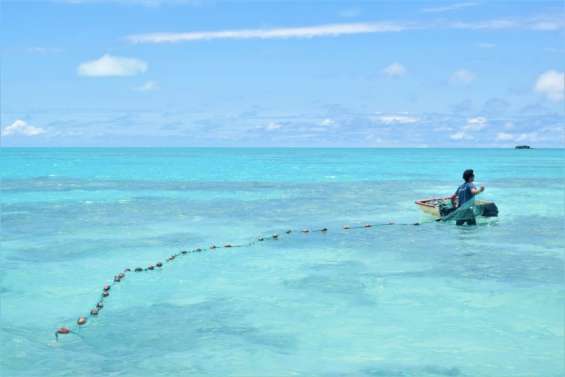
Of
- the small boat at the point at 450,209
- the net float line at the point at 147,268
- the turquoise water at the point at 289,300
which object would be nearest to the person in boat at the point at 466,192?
the small boat at the point at 450,209

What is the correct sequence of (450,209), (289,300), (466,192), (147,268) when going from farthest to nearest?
(450,209)
(466,192)
(147,268)
(289,300)

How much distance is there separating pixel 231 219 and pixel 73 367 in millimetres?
17844

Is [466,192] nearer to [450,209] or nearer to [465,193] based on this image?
[465,193]

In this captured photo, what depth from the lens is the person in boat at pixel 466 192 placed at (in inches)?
830

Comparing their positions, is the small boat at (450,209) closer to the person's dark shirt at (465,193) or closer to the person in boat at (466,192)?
the person in boat at (466,192)

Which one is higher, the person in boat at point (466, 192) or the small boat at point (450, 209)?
the person in boat at point (466, 192)

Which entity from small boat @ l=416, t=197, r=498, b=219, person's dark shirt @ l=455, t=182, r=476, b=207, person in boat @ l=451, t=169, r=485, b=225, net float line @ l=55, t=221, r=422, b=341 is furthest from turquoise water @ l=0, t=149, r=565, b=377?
person's dark shirt @ l=455, t=182, r=476, b=207

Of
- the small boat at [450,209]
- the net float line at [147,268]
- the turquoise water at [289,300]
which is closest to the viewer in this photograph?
the turquoise water at [289,300]

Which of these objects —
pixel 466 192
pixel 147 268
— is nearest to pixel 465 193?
pixel 466 192

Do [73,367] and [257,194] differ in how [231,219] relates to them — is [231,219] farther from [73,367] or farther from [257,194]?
[73,367]

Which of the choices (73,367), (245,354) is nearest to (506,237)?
(245,354)

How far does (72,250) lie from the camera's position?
19.4 metres

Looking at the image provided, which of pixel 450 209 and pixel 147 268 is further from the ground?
pixel 450 209

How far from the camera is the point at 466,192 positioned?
22.1 metres
